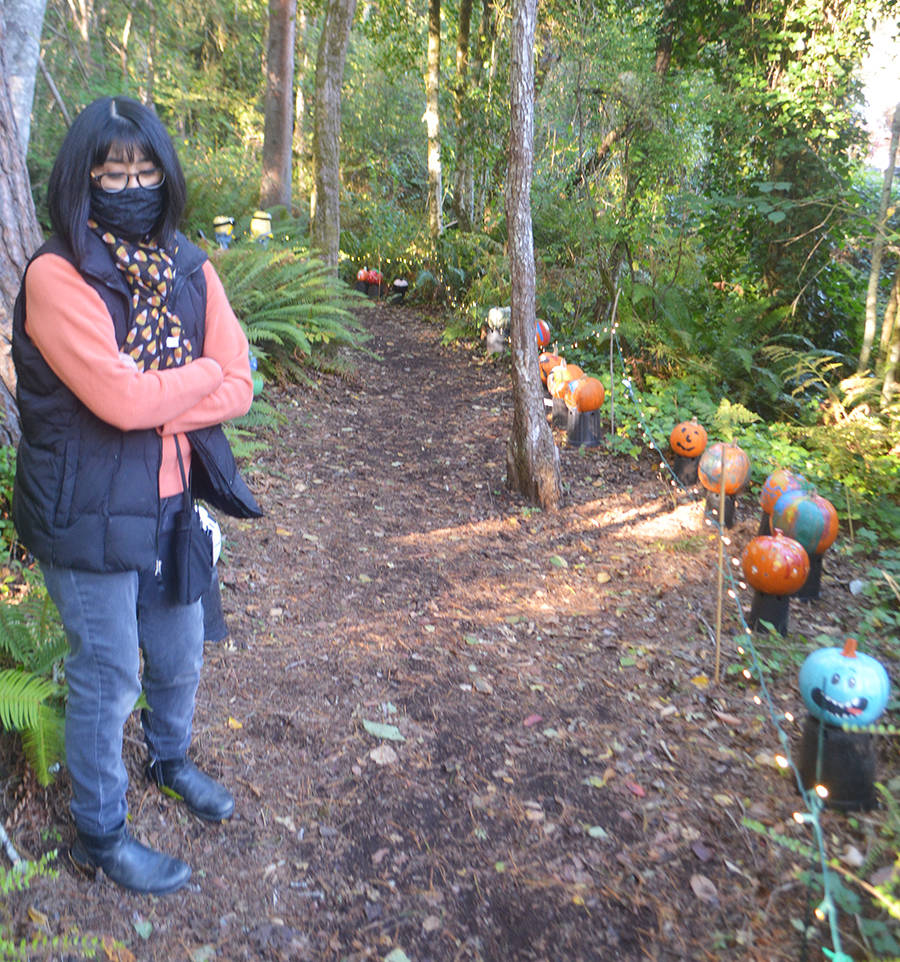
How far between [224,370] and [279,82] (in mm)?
10398

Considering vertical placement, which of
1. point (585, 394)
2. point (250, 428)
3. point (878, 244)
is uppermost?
point (878, 244)

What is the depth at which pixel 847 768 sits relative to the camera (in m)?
2.82

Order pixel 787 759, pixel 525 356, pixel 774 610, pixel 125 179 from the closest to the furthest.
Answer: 1. pixel 125 179
2. pixel 787 759
3. pixel 774 610
4. pixel 525 356

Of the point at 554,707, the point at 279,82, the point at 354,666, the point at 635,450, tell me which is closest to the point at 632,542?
the point at 635,450

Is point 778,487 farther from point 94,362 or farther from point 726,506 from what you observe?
point 94,362

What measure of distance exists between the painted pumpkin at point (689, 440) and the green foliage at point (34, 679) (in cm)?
478

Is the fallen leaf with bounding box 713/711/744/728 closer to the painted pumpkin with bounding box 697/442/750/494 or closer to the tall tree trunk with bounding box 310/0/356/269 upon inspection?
the painted pumpkin with bounding box 697/442/750/494

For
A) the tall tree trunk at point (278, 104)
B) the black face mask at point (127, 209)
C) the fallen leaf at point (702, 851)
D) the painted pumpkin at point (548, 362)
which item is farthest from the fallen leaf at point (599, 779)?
the tall tree trunk at point (278, 104)

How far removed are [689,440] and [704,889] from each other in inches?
165

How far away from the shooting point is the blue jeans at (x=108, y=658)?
6.81 feet

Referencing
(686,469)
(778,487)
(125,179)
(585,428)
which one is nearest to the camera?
(125,179)

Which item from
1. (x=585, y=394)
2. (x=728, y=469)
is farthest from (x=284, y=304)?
(x=728, y=469)

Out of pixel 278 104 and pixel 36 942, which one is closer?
pixel 36 942

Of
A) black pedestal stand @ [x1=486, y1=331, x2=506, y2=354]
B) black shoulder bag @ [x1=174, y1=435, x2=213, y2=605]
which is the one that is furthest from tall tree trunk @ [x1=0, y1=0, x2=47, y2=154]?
black pedestal stand @ [x1=486, y1=331, x2=506, y2=354]
